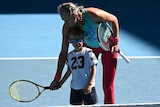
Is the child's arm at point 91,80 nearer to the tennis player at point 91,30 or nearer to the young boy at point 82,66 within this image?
the young boy at point 82,66

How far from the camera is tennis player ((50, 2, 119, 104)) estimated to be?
3.56m

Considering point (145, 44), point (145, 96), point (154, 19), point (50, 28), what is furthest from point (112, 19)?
point (154, 19)

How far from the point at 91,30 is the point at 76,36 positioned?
286 millimetres

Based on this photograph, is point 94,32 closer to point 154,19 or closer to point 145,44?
point 145,44

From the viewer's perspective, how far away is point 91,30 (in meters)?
3.88

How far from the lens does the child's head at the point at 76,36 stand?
11.9ft

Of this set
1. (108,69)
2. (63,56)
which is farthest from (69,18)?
(108,69)

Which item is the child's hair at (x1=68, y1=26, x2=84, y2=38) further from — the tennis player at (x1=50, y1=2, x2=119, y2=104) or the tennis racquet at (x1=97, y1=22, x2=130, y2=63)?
the tennis racquet at (x1=97, y1=22, x2=130, y2=63)

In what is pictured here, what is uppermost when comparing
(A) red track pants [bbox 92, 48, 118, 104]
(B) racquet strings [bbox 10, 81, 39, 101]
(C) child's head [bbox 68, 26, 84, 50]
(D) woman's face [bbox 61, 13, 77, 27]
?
(D) woman's face [bbox 61, 13, 77, 27]

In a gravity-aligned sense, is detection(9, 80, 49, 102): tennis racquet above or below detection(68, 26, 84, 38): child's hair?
below

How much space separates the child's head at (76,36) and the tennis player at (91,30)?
4cm

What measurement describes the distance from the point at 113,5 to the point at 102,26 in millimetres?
5746

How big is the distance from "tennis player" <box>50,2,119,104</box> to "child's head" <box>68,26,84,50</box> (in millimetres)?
41

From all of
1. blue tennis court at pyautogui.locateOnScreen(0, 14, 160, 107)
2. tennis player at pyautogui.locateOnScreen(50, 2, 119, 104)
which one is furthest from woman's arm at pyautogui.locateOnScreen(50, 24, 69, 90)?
blue tennis court at pyautogui.locateOnScreen(0, 14, 160, 107)
